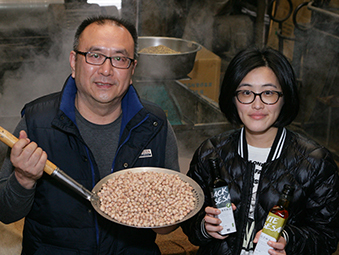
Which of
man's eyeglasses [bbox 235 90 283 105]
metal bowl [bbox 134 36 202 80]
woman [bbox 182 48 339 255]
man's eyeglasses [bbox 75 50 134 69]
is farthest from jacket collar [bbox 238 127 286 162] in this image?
metal bowl [bbox 134 36 202 80]

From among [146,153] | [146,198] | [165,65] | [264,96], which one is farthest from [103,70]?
[165,65]

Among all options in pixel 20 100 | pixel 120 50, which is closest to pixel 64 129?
pixel 120 50

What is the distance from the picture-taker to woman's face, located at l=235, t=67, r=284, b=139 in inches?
55.1

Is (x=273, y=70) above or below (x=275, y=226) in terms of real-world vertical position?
above

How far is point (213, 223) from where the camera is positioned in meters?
1.32

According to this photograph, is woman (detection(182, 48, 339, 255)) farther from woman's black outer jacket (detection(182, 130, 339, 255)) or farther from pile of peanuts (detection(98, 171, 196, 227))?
pile of peanuts (detection(98, 171, 196, 227))

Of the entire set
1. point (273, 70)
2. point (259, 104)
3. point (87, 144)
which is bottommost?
point (87, 144)

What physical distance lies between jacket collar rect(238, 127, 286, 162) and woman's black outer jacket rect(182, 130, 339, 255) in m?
0.02

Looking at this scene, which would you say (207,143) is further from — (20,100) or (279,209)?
(20,100)

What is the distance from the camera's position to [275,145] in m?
1.46

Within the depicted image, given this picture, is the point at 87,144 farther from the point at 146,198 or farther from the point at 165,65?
the point at 165,65

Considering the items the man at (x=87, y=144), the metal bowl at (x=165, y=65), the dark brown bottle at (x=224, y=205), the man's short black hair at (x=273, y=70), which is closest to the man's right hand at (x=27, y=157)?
the man at (x=87, y=144)

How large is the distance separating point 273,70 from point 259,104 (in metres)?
0.14

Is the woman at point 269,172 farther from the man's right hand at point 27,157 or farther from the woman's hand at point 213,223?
the man's right hand at point 27,157
